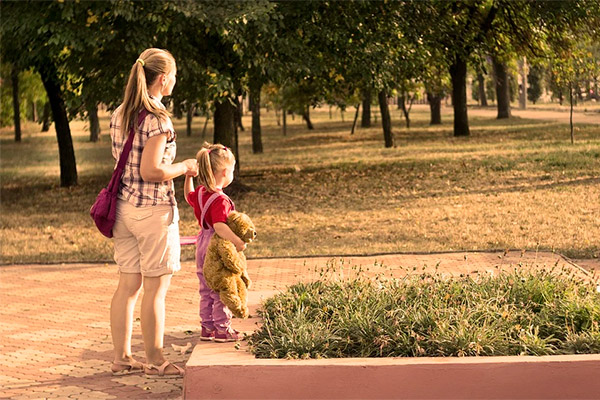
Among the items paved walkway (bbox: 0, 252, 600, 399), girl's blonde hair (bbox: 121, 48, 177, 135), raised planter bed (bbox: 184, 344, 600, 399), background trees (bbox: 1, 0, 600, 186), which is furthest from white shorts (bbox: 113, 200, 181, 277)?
background trees (bbox: 1, 0, 600, 186)

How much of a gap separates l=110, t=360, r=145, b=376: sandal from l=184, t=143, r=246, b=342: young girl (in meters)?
0.44

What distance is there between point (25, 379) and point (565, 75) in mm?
22884

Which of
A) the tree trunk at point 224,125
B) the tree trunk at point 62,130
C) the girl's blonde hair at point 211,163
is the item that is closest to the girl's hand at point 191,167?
the girl's blonde hair at point 211,163

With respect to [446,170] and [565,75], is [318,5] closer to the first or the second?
[446,170]

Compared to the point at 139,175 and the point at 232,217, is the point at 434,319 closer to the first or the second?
the point at 232,217

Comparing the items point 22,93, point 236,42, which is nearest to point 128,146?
point 236,42

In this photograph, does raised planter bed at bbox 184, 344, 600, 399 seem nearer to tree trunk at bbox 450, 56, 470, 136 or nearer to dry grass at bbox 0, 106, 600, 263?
dry grass at bbox 0, 106, 600, 263

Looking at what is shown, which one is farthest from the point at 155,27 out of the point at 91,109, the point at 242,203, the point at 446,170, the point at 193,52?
the point at 446,170

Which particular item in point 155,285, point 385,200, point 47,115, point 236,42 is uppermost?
point 236,42

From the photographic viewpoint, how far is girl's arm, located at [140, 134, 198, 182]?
6.21 meters

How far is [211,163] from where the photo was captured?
6.51 m

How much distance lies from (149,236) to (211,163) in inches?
23.8

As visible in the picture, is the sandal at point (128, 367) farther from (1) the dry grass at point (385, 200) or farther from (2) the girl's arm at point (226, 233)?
(1) the dry grass at point (385, 200)

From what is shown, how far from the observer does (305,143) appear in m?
38.5
